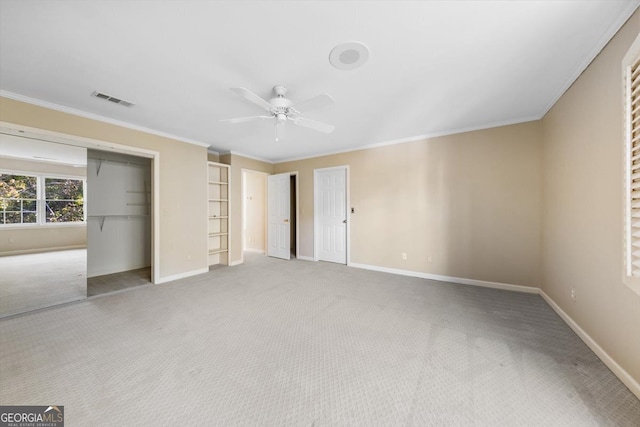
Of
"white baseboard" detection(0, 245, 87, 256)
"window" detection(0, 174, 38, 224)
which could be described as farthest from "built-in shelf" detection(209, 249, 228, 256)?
"window" detection(0, 174, 38, 224)

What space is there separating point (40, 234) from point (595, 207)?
6465 mm

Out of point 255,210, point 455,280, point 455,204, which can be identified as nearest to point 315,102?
point 455,204

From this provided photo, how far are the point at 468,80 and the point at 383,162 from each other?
2.26 meters

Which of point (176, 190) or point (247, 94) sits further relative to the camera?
point (176, 190)

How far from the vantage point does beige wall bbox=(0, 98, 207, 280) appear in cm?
330

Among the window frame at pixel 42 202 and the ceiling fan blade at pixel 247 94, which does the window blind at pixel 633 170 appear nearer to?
the ceiling fan blade at pixel 247 94

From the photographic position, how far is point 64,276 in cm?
336

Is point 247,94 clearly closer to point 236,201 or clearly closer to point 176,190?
point 176,190

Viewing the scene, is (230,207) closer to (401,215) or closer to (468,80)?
(401,215)

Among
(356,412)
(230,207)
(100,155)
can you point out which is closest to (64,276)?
(100,155)

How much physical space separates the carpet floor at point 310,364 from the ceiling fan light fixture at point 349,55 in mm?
2514

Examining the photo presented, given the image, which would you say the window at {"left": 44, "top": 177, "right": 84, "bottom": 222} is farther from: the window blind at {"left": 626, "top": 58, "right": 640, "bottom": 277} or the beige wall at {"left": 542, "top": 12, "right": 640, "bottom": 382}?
the beige wall at {"left": 542, "top": 12, "right": 640, "bottom": 382}

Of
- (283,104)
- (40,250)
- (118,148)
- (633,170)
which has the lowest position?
(40,250)

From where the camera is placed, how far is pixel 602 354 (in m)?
1.85
